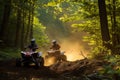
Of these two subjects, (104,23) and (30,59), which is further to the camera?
(30,59)

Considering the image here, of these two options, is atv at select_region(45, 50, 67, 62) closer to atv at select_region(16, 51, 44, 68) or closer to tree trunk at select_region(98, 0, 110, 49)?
atv at select_region(16, 51, 44, 68)

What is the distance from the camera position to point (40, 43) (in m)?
46.8

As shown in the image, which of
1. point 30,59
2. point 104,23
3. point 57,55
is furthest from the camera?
point 57,55

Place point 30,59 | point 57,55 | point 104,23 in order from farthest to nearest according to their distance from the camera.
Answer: point 57,55
point 30,59
point 104,23

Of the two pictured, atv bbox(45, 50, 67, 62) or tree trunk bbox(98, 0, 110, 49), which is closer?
tree trunk bbox(98, 0, 110, 49)

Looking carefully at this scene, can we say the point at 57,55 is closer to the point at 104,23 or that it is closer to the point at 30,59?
the point at 30,59

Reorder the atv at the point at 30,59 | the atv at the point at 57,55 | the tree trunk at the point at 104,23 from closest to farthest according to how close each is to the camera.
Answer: the tree trunk at the point at 104,23, the atv at the point at 30,59, the atv at the point at 57,55

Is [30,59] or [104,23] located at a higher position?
[104,23]

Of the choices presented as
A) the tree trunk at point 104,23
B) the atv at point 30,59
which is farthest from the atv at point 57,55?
the tree trunk at point 104,23

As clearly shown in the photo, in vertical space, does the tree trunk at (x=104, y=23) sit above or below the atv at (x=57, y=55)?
above

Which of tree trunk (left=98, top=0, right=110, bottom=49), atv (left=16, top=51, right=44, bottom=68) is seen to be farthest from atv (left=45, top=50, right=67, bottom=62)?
tree trunk (left=98, top=0, right=110, bottom=49)

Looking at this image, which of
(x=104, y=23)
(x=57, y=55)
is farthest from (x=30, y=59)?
(x=57, y=55)

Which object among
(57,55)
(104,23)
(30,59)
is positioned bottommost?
(57,55)

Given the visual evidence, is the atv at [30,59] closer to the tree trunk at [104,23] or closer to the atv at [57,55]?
the tree trunk at [104,23]
